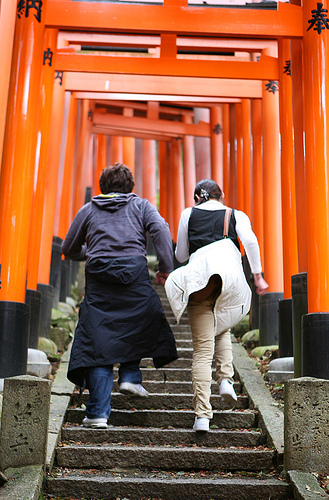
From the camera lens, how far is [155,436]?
3916 mm

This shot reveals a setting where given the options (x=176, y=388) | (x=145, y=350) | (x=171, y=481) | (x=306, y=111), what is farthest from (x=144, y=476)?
(x=306, y=111)

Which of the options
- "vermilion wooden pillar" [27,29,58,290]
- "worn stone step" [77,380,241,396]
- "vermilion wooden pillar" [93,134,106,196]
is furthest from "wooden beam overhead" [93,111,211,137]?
"worn stone step" [77,380,241,396]

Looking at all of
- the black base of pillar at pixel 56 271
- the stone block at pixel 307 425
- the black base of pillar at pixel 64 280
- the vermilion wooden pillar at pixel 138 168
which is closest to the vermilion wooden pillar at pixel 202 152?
the vermilion wooden pillar at pixel 138 168

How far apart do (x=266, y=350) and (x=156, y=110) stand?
6764 millimetres

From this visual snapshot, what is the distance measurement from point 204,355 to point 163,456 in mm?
616

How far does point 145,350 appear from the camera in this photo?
3.90 m

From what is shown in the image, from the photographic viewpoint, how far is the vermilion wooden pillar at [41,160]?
6.42 meters

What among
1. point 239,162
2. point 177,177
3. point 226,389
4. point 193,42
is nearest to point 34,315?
point 226,389

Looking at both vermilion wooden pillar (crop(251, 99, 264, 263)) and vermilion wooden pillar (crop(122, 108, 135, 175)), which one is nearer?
vermilion wooden pillar (crop(251, 99, 264, 263))

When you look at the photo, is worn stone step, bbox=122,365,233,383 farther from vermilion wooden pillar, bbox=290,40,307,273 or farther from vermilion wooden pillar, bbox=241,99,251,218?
vermilion wooden pillar, bbox=241,99,251,218

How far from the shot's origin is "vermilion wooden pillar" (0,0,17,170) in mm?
4395

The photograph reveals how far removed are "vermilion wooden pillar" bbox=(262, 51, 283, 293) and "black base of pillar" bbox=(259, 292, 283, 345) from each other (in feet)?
0.95

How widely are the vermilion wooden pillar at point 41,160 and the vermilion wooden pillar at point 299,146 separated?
2484 millimetres

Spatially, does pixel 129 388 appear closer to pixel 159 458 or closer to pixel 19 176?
pixel 159 458
